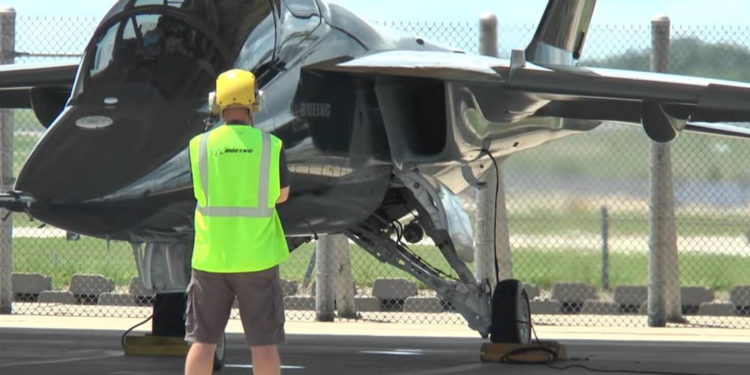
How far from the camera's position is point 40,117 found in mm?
14031

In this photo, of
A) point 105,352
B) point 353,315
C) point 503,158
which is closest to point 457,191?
point 503,158

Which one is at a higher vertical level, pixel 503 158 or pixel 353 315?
pixel 503 158

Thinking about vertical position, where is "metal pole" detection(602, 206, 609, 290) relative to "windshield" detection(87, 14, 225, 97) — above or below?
below

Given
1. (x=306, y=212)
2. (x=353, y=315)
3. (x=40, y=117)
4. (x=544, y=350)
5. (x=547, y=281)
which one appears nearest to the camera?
(x=306, y=212)

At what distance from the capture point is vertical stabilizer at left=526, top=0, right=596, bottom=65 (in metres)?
15.0

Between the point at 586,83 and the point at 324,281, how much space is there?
6.52 m

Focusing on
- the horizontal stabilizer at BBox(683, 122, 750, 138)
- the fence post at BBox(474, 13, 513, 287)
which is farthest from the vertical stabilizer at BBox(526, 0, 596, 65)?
the fence post at BBox(474, 13, 513, 287)

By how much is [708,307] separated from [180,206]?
31.6 feet

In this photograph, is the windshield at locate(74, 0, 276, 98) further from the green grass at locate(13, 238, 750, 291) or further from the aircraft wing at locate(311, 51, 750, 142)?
the green grass at locate(13, 238, 750, 291)

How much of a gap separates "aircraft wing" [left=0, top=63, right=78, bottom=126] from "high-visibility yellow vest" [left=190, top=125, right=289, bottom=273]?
214 inches

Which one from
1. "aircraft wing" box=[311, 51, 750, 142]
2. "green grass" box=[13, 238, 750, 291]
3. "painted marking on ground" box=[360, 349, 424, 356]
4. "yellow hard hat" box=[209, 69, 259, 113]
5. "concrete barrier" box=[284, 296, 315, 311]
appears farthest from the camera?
"green grass" box=[13, 238, 750, 291]

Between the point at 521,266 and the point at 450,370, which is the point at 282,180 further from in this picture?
the point at 521,266

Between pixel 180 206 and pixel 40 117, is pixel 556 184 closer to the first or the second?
pixel 40 117

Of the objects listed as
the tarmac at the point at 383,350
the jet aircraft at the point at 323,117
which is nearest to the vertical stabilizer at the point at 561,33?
the jet aircraft at the point at 323,117
